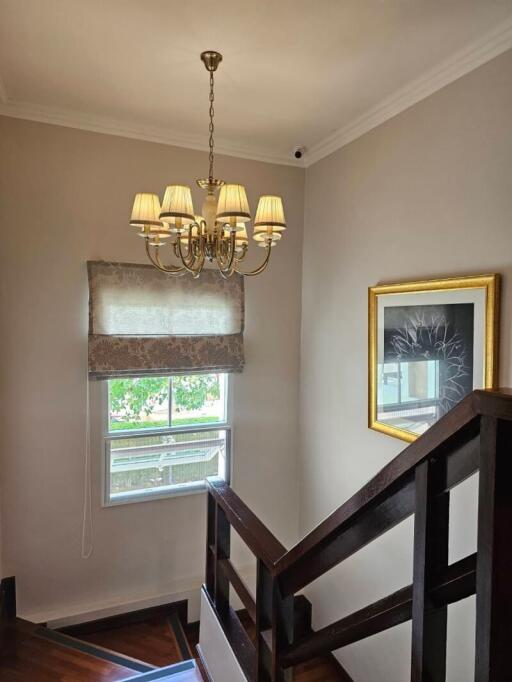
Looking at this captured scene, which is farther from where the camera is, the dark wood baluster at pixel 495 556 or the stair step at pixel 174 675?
the stair step at pixel 174 675

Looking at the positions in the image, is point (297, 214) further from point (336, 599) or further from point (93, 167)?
point (336, 599)

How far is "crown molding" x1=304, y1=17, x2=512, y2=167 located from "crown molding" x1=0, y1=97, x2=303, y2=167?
1.55 ft

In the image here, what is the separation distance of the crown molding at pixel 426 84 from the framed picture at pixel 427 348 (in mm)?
1010

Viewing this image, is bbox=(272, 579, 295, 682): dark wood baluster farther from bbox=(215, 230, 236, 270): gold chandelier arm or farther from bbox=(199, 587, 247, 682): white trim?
bbox=(215, 230, 236, 270): gold chandelier arm

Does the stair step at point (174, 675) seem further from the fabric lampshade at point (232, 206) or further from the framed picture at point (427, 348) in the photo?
the fabric lampshade at point (232, 206)

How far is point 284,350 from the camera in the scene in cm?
366

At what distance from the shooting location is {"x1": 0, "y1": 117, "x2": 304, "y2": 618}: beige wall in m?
2.88

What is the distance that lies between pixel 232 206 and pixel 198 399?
1959mm

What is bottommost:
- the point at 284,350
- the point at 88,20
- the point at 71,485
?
the point at 71,485

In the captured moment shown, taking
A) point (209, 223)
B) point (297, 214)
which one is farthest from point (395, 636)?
point (297, 214)

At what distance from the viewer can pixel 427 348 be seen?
2.42 meters

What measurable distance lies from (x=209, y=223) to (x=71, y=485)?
212 centimetres

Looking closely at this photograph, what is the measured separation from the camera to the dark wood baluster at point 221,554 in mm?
2180

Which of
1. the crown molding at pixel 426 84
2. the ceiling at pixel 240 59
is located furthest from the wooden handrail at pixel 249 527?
the crown molding at pixel 426 84
